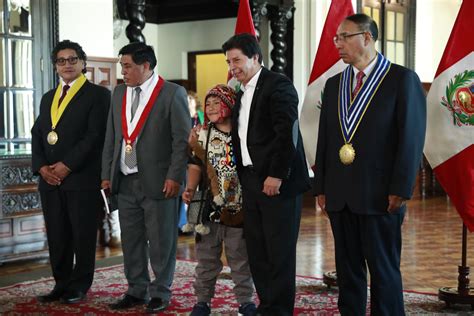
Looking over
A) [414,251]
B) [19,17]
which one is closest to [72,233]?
[19,17]

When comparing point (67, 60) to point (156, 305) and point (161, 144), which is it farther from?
point (156, 305)

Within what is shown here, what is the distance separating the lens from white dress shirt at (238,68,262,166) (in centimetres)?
343

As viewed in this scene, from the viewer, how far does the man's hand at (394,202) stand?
9.73ft

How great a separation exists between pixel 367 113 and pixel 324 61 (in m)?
1.39

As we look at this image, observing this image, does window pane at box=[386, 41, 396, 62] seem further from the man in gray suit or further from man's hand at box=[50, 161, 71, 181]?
man's hand at box=[50, 161, 71, 181]

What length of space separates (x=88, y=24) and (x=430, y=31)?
649cm

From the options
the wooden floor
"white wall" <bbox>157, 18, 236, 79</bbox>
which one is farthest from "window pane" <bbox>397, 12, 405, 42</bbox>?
the wooden floor

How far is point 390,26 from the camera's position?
10.4m

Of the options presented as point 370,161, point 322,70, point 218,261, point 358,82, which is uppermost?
point 322,70

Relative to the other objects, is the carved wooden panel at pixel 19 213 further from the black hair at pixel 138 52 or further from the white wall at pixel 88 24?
the black hair at pixel 138 52

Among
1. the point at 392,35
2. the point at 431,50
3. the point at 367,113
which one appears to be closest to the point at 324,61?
the point at 367,113

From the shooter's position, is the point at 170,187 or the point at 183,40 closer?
the point at 170,187

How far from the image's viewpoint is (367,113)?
3.03 m

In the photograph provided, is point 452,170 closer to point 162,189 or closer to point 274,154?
point 274,154
